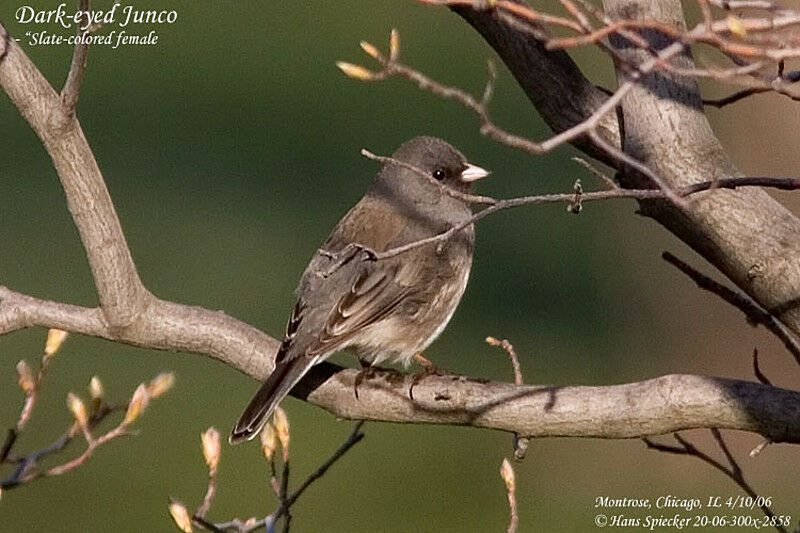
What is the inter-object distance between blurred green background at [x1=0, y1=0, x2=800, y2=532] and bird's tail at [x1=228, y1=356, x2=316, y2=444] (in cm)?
250

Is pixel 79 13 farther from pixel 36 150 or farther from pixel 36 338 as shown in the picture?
pixel 36 150

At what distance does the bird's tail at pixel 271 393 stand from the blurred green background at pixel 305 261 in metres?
2.50

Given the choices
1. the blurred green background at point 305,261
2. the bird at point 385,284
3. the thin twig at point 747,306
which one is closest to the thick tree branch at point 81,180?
the bird at point 385,284

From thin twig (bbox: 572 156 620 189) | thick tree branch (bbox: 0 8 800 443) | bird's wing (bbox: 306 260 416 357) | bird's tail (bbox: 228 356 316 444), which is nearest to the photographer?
thin twig (bbox: 572 156 620 189)

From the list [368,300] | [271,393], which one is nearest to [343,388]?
[271,393]

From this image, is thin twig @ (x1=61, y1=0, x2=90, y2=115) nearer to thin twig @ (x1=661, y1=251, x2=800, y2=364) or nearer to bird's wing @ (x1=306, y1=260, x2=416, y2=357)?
thin twig @ (x1=661, y1=251, x2=800, y2=364)

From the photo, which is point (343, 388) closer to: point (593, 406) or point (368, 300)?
point (368, 300)

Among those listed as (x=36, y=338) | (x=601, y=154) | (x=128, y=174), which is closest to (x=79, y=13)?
(x=601, y=154)

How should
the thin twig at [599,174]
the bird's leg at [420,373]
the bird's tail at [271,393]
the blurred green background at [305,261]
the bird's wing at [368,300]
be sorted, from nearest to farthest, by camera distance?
the thin twig at [599,174], the bird's leg at [420,373], the bird's tail at [271,393], the bird's wing at [368,300], the blurred green background at [305,261]

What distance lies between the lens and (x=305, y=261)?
29.9 feet

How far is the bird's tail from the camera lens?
154 inches

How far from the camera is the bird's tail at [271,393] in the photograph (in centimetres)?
390

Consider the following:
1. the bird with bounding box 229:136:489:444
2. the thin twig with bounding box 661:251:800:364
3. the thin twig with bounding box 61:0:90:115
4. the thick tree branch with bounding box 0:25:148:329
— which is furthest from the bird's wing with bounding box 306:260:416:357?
the thin twig with bounding box 661:251:800:364

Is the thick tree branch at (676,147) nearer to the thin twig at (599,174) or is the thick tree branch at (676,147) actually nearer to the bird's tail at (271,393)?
the thin twig at (599,174)
